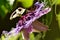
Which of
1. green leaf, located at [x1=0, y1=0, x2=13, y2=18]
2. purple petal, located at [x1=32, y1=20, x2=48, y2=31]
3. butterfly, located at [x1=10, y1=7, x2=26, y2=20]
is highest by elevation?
green leaf, located at [x1=0, y1=0, x2=13, y2=18]

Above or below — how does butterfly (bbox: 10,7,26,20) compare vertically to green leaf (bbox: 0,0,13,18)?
below

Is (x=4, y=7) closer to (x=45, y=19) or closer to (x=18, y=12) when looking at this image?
(x=18, y=12)

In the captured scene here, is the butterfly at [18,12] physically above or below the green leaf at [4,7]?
below

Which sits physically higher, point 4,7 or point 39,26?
point 4,7

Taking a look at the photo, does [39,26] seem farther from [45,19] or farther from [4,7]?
[4,7]

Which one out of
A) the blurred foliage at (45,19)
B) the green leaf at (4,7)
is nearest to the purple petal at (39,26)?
the blurred foliage at (45,19)

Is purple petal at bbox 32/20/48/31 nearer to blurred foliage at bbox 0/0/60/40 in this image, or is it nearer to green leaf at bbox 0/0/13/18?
Result: blurred foliage at bbox 0/0/60/40

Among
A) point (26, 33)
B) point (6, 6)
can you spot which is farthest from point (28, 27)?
point (6, 6)

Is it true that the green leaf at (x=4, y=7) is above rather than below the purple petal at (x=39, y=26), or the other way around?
above

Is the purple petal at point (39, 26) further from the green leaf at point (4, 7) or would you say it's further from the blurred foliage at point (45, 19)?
the green leaf at point (4, 7)

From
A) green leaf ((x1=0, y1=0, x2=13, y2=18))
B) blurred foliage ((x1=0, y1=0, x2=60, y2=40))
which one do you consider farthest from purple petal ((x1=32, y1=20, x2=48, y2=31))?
green leaf ((x1=0, y1=0, x2=13, y2=18))

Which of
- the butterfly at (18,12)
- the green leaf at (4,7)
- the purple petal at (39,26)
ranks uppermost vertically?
the green leaf at (4,7)

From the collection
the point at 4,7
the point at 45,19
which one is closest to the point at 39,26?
the point at 45,19
